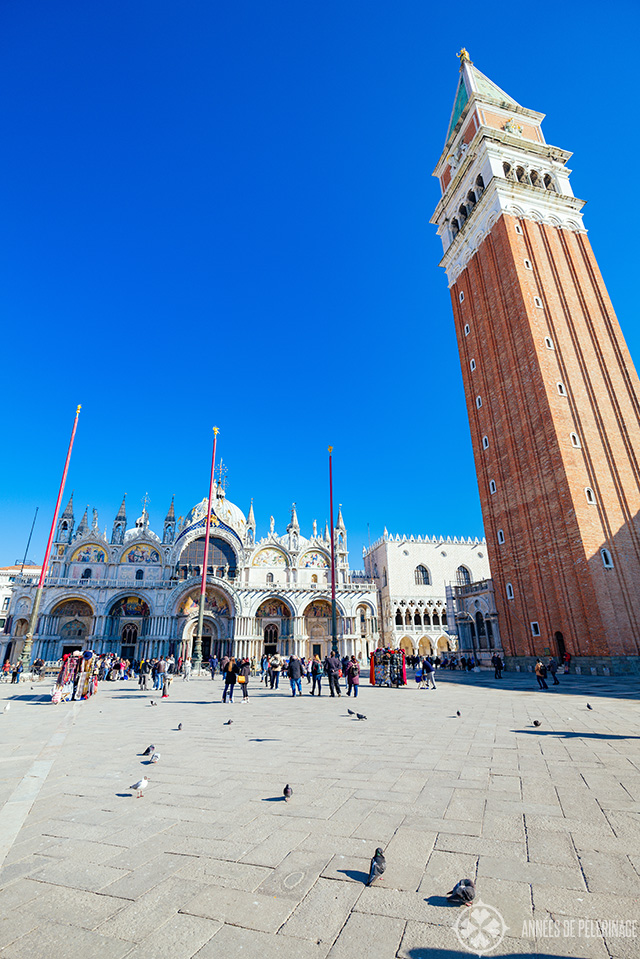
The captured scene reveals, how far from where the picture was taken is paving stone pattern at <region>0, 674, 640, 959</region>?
252cm

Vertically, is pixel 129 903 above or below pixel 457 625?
below

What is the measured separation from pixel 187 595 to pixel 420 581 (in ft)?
78.9

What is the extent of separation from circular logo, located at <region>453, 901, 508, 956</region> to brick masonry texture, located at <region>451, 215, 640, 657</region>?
23163 millimetres

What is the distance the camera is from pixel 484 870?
10.4ft

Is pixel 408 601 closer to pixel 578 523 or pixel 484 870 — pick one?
pixel 578 523

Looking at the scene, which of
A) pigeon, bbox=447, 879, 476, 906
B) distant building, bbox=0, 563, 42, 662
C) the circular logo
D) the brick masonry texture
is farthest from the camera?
distant building, bbox=0, 563, 42, 662

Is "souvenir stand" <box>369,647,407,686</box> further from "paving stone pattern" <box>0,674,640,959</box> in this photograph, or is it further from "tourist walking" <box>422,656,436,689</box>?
"paving stone pattern" <box>0,674,640,959</box>

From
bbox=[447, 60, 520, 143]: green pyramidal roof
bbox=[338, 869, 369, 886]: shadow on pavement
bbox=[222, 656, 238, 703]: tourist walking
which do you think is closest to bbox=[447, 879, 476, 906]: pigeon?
bbox=[338, 869, 369, 886]: shadow on pavement

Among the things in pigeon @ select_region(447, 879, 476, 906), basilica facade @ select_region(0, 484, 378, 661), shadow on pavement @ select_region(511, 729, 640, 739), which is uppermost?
basilica facade @ select_region(0, 484, 378, 661)

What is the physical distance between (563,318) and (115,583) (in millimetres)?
39977

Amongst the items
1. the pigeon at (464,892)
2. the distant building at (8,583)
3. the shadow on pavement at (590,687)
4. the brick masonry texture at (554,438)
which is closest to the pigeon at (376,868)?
the pigeon at (464,892)

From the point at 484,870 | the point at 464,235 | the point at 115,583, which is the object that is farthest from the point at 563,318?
the point at 115,583

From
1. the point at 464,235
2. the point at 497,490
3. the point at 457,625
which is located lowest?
the point at 457,625

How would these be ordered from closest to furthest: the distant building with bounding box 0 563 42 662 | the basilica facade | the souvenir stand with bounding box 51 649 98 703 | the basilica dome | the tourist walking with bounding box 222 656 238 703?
the tourist walking with bounding box 222 656 238 703
the souvenir stand with bounding box 51 649 98 703
the basilica facade
the distant building with bounding box 0 563 42 662
the basilica dome
